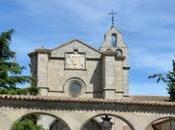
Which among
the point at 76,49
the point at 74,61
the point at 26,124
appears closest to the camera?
the point at 26,124

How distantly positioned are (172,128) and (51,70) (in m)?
16.4

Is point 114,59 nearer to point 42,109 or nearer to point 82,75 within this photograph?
point 82,75

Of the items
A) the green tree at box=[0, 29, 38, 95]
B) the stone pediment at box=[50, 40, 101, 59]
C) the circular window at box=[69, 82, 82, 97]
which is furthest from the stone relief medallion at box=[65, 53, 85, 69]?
the green tree at box=[0, 29, 38, 95]

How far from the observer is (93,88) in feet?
181

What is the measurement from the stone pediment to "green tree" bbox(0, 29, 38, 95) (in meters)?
20.9

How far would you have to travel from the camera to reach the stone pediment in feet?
182

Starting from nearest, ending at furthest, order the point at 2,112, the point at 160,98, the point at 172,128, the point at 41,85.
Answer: the point at 2,112
the point at 172,128
the point at 41,85
the point at 160,98

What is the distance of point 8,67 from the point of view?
3356cm

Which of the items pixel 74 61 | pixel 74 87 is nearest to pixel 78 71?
pixel 74 61

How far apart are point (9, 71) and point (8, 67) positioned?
0.44 meters

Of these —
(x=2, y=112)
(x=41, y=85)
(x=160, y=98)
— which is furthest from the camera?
(x=160, y=98)

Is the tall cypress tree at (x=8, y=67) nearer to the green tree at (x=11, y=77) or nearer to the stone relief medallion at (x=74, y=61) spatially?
the green tree at (x=11, y=77)

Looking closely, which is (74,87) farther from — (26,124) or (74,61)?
(26,124)

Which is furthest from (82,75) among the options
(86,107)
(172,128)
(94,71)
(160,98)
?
(86,107)
